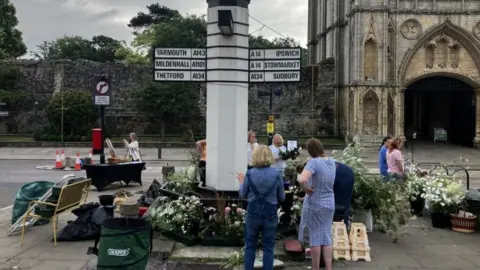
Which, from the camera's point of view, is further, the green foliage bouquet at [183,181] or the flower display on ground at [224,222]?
the green foliage bouquet at [183,181]

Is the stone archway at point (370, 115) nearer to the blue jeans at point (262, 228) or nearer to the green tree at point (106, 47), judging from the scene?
the blue jeans at point (262, 228)

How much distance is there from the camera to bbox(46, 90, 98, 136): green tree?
35.1 meters

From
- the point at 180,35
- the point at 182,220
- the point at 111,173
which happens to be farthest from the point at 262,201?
the point at 180,35

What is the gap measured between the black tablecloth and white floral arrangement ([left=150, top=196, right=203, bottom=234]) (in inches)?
243

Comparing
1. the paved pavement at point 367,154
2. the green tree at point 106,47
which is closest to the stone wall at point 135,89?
the paved pavement at point 367,154

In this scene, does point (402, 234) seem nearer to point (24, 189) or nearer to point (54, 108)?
point (24, 189)

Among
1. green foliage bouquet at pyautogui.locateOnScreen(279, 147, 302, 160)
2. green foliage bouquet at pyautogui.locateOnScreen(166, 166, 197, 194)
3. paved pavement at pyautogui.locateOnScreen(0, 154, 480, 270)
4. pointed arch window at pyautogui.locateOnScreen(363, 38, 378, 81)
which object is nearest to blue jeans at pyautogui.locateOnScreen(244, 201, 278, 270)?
paved pavement at pyautogui.locateOnScreen(0, 154, 480, 270)

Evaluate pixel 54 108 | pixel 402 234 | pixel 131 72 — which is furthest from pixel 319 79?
pixel 402 234

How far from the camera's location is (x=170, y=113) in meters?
36.2

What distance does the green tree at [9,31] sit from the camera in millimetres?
38469

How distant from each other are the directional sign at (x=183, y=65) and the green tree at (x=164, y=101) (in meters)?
27.0

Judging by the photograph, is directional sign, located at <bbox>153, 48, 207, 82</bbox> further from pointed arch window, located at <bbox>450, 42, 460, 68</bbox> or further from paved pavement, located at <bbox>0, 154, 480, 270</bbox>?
pointed arch window, located at <bbox>450, 42, 460, 68</bbox>

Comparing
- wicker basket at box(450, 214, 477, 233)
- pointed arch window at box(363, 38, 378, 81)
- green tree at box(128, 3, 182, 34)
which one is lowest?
wicker basket at box(450, 214, 477, 233)

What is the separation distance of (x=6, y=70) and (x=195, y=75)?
1489 inches
